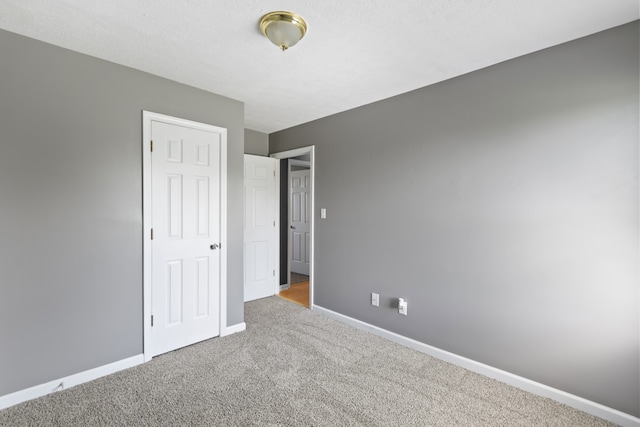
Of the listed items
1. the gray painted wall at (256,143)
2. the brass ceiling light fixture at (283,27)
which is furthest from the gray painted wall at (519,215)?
the gray painted wall at (256,143)

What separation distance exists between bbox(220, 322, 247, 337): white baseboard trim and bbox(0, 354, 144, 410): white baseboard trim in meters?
0.72

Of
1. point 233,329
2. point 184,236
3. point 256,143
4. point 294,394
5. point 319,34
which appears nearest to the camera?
point 319,34

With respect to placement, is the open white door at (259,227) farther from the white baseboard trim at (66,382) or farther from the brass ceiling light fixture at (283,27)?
the brass ceiling light fixture at (283,27)

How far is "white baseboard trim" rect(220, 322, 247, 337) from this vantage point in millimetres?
2959

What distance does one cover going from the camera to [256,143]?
167 inches

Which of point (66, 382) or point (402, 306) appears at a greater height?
point (402, 306)

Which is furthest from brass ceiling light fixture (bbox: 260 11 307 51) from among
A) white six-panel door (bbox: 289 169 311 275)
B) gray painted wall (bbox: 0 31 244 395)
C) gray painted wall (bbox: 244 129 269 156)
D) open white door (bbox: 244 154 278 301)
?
white six-panel door (bbox: 289 169 311 275)

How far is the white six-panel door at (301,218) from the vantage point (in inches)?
211

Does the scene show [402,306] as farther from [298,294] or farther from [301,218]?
[301,218]

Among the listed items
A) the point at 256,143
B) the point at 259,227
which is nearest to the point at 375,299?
the point at 259,227

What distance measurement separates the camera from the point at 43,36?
76.6 inches

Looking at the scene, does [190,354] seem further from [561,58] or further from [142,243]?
[561,58]

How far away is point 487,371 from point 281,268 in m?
3.10

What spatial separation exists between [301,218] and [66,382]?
12.6ft
